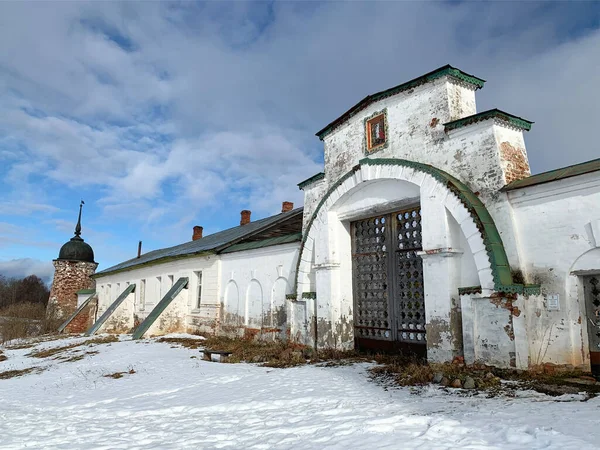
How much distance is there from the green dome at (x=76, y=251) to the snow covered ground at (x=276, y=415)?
23899 mm

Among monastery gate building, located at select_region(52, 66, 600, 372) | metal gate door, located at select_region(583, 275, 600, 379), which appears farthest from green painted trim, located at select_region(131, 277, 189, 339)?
metal gate door, located at select_region(583, 275, 600, 379)

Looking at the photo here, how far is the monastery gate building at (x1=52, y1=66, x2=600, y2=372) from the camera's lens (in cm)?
633

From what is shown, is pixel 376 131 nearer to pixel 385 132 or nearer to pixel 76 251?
pixel 385 132

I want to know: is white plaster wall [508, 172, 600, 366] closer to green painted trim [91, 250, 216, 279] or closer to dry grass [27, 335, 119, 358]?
green painted trim [91, 250, 216, 279]

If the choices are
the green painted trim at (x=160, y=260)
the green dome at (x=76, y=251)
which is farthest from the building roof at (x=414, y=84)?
the green dome at (x=76, y=251)

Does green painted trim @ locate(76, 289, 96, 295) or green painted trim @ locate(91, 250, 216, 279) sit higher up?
green painted trim @ locate(91, 250, 216, 279)

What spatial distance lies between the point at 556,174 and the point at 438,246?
2.20 metres

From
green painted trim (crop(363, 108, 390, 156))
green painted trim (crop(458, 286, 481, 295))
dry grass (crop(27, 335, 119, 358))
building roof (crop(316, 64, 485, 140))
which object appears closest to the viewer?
green painted trim (crop(458, 286, 481, 295))

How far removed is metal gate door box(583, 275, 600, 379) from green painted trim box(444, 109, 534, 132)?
9.48 feet

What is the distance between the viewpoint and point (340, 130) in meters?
10.5

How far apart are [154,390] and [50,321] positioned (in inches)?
914

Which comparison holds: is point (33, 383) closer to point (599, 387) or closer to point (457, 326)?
point (457, 326)

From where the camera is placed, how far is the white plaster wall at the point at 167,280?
589 inches

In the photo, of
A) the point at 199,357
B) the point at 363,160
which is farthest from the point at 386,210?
the point at 199,357
